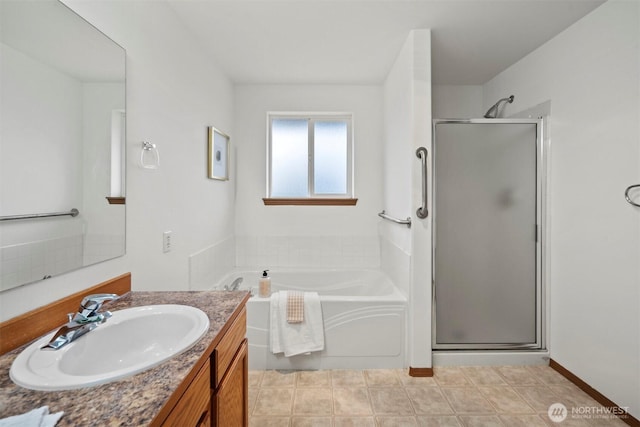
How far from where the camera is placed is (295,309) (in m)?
2.09

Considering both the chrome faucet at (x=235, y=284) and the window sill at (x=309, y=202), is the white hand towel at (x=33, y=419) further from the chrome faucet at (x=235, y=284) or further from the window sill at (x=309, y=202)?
the window sill at (x=309, y=202)

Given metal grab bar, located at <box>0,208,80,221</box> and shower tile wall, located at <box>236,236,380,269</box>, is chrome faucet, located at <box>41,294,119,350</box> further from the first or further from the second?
shower tile wall, located at <box>236,236,380,269</box>

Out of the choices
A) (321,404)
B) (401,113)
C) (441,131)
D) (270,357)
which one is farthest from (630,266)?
(270,357)

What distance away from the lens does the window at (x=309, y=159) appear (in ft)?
10.3

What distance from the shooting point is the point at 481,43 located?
7.34 feet

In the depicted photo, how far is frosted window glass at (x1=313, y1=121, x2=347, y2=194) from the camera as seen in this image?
10.3 feet

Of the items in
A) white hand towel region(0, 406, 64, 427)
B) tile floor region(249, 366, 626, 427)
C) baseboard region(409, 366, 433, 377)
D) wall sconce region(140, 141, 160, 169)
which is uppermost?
wall sconce region(140, 141, 160, 169)

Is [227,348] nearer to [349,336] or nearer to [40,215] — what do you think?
[40,215]

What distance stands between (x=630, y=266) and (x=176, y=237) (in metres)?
2.61

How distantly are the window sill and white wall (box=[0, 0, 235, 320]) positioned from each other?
79cm

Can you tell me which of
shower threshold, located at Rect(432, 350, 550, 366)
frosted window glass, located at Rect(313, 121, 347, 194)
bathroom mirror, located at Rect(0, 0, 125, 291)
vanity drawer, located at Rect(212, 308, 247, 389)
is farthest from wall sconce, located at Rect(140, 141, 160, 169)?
shower threshold, located at Rect(432, 350, 550, 366)

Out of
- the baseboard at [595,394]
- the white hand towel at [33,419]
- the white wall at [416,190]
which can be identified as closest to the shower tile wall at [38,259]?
the white hand towel at [33,419]

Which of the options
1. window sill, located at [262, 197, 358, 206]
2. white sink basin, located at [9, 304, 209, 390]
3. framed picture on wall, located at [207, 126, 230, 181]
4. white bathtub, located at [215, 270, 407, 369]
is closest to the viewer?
white sink basin, located at [9, 304, 209, 390]

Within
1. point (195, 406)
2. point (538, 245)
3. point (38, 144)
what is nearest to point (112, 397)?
point (195, 406)
